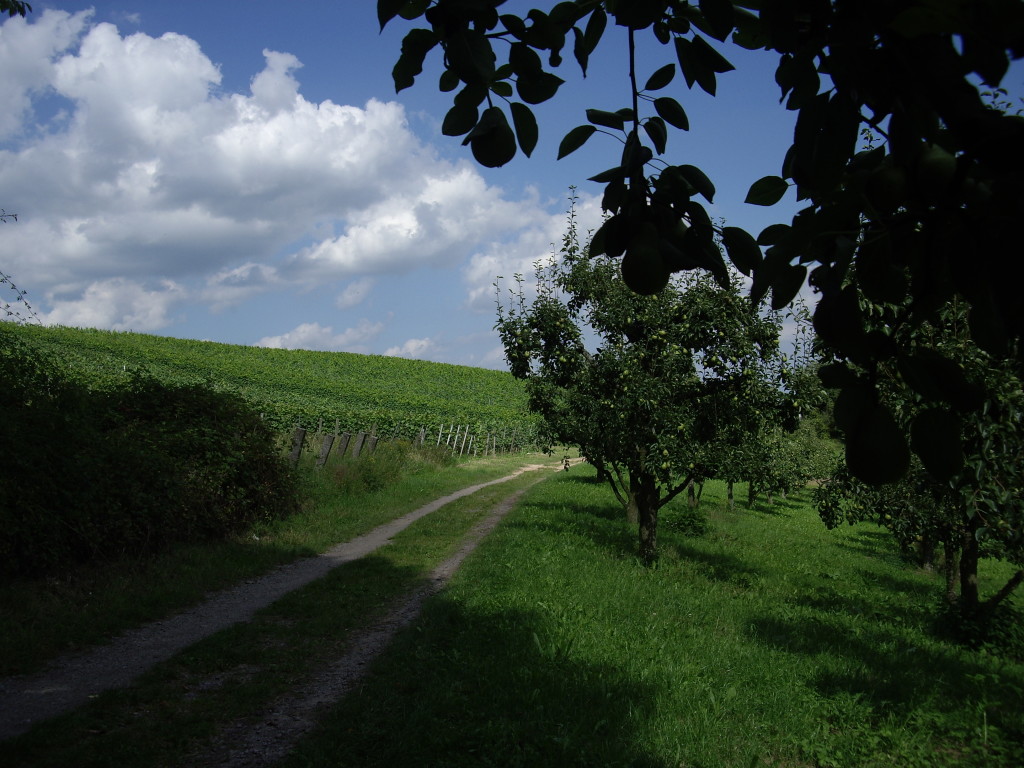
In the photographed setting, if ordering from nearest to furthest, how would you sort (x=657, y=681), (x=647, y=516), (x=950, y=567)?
(x=657, y=681)
(x=950, y=567)
(x=647, y=516)

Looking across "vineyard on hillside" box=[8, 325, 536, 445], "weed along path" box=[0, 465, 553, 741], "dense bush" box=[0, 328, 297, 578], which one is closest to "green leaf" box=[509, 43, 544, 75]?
"weed along path" box=[0, 465, 553, 741]

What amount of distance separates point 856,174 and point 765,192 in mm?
412

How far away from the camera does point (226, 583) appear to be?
8867mm

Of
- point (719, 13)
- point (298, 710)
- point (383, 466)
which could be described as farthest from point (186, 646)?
point (383, 466)

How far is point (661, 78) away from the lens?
171 centimetres

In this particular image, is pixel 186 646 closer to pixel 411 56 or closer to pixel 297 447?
pixel 411 56

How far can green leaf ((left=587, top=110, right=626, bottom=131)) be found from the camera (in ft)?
5.25

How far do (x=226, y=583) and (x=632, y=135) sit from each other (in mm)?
8831

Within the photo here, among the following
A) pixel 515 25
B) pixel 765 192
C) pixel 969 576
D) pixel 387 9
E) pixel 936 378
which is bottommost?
pixel 969 576

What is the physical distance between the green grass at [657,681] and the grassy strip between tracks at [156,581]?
2.85 m

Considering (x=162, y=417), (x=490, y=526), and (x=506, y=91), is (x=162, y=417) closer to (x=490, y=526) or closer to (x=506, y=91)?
(x=490, y=526)

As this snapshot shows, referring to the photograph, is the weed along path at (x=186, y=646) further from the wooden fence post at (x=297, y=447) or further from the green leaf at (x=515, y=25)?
the wooden fence post at (x=297, y=447)

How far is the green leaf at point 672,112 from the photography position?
1683 millimetres

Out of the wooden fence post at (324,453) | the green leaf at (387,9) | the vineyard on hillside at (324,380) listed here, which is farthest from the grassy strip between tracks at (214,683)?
the vineyard on hillside at (324,380)
